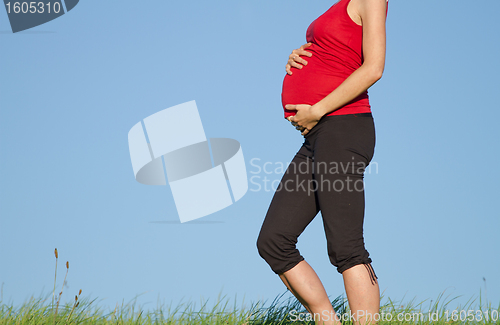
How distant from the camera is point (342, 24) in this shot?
5.23 feet

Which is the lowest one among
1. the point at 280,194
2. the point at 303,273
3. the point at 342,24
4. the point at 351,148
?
the point at 303,273

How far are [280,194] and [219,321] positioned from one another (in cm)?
80

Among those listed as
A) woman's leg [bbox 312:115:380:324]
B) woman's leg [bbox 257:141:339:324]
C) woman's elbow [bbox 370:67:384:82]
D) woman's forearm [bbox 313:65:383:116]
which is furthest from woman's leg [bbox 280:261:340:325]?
woman's elbow [bbox 370:67:384:82]

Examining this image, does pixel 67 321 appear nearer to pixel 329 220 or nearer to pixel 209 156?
pixel 329 220

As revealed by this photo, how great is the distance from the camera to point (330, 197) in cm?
155

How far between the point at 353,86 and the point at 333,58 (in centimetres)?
18

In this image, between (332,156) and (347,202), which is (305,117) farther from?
(347,202)

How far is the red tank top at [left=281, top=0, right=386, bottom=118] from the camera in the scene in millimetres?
1599

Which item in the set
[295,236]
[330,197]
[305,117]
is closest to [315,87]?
[305,117]

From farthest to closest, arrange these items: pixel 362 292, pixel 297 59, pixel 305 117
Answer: pixel 297 59
pixel 305 117
pixel 362 292

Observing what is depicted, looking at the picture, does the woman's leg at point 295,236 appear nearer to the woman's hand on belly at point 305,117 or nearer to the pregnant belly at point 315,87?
the woman's hand on belly at point 305,117

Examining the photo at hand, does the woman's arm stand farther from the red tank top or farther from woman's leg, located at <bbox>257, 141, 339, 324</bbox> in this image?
woman's leg, located at <bbox>257, 141, 339, 324</bbox>

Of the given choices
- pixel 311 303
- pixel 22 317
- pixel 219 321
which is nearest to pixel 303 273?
pixel 311 303

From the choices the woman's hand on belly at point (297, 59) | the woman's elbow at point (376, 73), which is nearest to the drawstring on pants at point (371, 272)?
the woman's elbow at point (376, 73)
